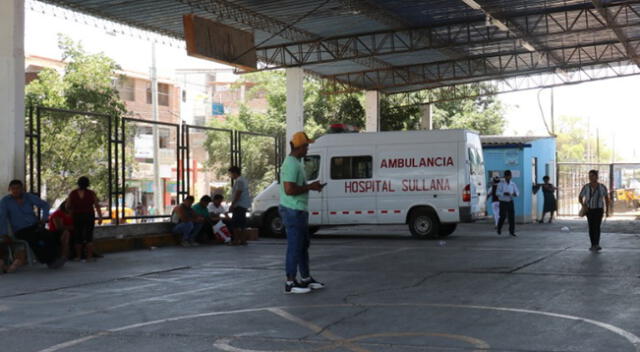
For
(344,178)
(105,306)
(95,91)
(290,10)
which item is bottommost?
(105,306)

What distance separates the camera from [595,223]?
15.1 metres

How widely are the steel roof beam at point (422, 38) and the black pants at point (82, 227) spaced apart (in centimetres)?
1339

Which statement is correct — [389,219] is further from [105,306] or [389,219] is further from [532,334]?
[532,334]

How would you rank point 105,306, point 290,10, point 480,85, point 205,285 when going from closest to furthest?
point 105,306 < point 205,285 < point 290,10 < point 480,85

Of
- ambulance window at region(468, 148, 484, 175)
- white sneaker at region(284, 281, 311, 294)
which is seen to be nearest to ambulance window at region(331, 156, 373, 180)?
ambulance window at region(468, 148, 484, 175)

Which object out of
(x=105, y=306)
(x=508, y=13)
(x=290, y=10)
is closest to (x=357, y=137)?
(x=290, y=10)

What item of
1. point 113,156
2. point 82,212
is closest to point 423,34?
point 113,156

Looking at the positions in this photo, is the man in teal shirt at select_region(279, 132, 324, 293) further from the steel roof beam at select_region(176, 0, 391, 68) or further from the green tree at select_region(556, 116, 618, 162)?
the green tree at select_region(556, 116, 618, 162)

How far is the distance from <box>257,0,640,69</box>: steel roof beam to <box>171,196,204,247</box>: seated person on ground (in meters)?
9.72

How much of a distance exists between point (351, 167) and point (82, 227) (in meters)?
7.44

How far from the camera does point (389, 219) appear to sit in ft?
64.2

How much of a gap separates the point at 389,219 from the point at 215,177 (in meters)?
7.23

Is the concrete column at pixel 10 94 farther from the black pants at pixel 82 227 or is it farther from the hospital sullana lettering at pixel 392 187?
the hospital sullana lettering at pixel 392 187

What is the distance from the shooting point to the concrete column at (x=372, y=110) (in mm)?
35844
